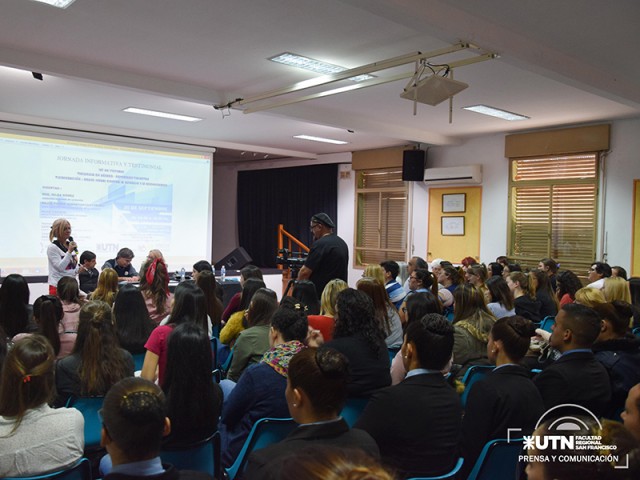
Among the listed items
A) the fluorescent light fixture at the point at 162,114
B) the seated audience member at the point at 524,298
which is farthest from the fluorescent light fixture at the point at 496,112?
the fluorescent light fixture at the point at 162,114

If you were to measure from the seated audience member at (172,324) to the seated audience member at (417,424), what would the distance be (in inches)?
43.5

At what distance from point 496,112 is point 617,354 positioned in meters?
4.82

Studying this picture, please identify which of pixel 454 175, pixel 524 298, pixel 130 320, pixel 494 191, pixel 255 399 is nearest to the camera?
pixel 255 399

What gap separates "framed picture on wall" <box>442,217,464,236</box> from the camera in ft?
29.7

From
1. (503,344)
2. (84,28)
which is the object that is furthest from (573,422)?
(84,28)

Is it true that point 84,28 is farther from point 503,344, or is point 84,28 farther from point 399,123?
point 399,123

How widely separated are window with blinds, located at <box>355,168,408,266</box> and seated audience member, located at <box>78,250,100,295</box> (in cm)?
550

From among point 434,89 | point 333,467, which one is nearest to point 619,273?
point 434,89

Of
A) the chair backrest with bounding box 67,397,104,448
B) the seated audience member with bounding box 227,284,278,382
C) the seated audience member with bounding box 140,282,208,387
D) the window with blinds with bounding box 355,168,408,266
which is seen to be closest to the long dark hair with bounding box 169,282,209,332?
the seated audience member with bounding box 140,282,208,387

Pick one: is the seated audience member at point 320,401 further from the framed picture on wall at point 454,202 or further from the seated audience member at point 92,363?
the framed picture on wall at point 454,202

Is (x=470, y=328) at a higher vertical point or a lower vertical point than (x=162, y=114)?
lower

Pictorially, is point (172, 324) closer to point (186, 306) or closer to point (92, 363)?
point (186, 306)

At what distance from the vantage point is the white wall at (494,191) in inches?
282

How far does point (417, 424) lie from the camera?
1.88 metres
